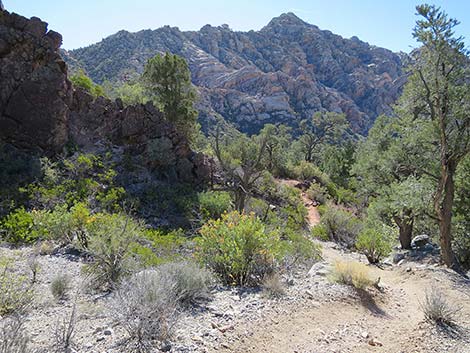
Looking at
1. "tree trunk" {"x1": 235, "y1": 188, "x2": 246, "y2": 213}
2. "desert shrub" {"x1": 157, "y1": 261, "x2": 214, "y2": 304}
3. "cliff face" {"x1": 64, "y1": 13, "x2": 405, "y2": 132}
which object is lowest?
"tree trunk" {"x1": 235, "y1": 188, "x2": 246, "y2": 213}

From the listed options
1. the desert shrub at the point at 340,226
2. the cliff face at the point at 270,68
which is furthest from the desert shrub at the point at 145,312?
the cliff face at the point at 270,68

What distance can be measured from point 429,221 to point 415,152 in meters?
3.29

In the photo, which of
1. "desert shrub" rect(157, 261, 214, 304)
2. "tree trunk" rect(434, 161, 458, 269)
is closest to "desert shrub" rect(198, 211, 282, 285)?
"desert shrub" rect(157, 261, 214, 304)

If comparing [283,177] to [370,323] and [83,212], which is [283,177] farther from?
[370,323]

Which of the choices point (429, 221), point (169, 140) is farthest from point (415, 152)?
point (169, 140)

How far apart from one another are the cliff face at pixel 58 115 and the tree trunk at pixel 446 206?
43.0 feet

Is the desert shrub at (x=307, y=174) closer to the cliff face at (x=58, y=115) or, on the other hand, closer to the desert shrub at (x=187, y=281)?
the cliff face at (x=58, y=115)

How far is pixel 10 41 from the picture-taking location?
1524 centimetres

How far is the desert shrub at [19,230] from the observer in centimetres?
838

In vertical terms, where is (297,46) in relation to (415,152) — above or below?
above

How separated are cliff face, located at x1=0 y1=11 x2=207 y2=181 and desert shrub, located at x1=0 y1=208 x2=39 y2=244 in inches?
262

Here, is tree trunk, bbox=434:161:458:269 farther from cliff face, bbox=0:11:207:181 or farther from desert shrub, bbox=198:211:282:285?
cliff face, bbox=0:11:207:181

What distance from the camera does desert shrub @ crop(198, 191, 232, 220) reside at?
50.6 feet

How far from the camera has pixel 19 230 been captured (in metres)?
8.77
